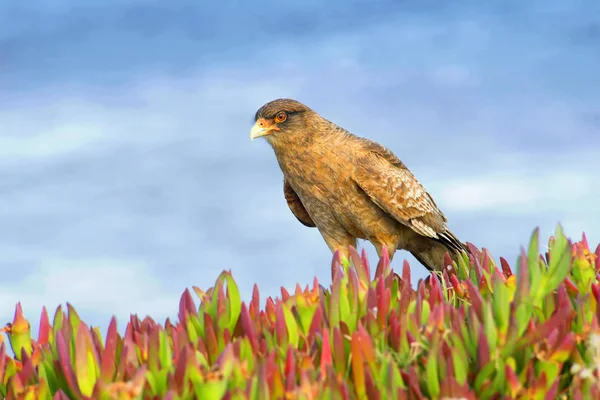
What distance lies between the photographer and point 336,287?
4051mm

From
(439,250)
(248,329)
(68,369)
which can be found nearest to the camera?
(68,369)

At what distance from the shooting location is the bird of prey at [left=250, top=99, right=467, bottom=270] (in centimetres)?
910

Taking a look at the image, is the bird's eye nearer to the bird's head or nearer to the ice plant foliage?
the bird's head

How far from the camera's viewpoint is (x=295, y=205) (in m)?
10.5

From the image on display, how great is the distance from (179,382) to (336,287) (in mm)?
1097

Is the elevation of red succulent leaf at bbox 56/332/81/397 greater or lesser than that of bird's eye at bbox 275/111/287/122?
lesser

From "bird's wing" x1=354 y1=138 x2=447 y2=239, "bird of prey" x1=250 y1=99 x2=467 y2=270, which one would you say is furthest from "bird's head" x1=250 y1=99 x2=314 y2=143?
"bird's wing" x1=354 y1=138 x2=447 y2=239

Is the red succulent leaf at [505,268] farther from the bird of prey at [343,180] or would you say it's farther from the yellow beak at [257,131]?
the yellow beak at [257,131]

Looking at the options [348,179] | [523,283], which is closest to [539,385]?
[523,283]

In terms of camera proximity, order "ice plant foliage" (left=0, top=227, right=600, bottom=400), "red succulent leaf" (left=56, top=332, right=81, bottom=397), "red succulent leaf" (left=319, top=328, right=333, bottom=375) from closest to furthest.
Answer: "ice plant foliage" (left=0, top=227, right=600, bottom=400), "red succulent leaf" (left=319, top=328, right=333, bottom=375), "red succulent leaf" (left=56, top=332, right=81, bottom=397)

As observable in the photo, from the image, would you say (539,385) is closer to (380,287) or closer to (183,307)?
(380,287)

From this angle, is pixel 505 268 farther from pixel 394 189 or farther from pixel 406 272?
pixel 394 189

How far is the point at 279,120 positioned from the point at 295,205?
1538 mm

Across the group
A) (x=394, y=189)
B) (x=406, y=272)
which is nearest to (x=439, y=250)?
(x=394, y=189)
